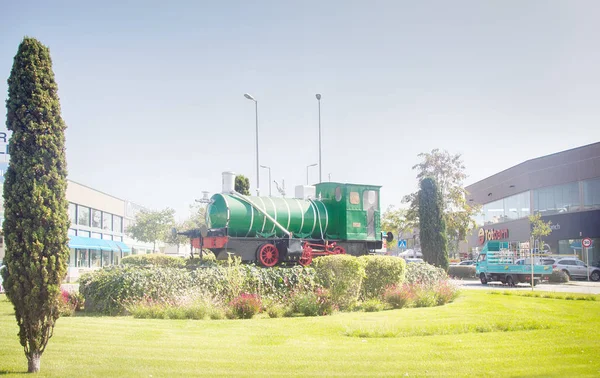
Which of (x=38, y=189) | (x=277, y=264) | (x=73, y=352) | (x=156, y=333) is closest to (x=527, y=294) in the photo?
(x=277, y=264)

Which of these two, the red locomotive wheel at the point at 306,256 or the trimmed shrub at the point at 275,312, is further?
the red locomotive wheel at the point at 306,256

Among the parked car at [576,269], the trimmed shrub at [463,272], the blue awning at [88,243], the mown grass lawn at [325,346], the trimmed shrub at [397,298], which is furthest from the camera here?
the blue awning at [88,243]

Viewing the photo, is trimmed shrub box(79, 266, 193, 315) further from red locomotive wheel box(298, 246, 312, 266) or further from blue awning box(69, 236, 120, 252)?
blue awning box(69, 236, 120, 252)

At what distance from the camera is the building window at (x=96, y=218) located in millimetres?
56469

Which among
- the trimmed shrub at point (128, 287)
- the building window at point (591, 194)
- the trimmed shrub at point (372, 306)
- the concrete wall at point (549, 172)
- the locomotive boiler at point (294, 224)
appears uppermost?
the concrete wall at point (549, 172)

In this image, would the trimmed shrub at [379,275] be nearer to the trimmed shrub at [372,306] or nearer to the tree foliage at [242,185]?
the trimmed shrub at [372,306]

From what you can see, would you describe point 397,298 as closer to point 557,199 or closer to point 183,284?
point 183,284

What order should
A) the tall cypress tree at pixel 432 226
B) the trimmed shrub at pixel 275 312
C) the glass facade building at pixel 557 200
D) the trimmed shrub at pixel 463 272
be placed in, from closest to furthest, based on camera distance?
1. the trimmed shrub at pixel 275 312
2. the tall cypress tree at pixel 432 226
3. the trimmed shrub at pixel 463 272
4. the glass facade building at pixel 557 200

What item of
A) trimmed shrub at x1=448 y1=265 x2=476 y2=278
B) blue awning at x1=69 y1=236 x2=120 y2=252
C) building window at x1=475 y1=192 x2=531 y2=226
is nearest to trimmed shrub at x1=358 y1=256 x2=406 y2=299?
trimmed shrub at x1=448 y1=265 x2=476 y2=278

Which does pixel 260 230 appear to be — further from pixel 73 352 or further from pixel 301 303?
pixel 73 352

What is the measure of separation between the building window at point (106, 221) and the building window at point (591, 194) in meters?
49.2

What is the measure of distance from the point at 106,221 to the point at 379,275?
166ft

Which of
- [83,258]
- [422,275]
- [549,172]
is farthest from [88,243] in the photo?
[549,172]

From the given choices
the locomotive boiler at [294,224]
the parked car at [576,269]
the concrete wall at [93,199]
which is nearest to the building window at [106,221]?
the concrete wall at [93,199]
